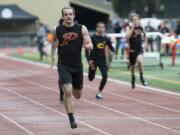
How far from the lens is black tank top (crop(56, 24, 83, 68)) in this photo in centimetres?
1210

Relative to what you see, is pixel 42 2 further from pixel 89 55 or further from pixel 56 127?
pixel 56 127

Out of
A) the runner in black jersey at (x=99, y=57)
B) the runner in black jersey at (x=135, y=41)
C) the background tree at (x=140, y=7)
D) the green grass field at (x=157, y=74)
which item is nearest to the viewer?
the runner in black jersey at (x=99, y=57)

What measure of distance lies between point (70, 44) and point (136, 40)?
24.1 ft

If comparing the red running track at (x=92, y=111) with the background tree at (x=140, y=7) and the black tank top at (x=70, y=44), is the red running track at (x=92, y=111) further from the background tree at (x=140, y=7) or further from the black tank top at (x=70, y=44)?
the background tree at (x=140, y=7)

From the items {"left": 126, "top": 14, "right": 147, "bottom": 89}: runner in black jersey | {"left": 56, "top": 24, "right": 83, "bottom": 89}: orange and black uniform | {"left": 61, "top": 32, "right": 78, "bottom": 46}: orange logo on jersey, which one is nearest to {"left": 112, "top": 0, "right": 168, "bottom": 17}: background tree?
{"left": 126, "top": 14, "right": 147, "bottom": 89}: runner in black jersey

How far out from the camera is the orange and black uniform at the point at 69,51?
12.1 m

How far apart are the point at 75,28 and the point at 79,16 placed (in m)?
55.8

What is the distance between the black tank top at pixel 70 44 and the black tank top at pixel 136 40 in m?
7.18

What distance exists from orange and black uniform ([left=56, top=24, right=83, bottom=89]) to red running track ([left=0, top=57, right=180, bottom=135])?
91cm

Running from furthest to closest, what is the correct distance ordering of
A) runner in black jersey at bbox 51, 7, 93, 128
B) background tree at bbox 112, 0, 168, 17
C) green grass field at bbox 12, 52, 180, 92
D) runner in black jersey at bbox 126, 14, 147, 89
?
background tree at bbox 112, 0, 168, 17, green grass field at bbox 12, 52, 180, 92, runner in black jersey at bbox 126, 14, 147, 89, runner in black jersey at bbox 51, 7, 93, 128

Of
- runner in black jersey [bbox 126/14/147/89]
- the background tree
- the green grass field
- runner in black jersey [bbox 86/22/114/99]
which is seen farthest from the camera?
the background tree

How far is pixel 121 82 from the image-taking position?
72.8 ft

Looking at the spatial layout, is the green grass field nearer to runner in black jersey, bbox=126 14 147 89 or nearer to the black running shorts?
runner in black jersey, bbox=126 14 147 89

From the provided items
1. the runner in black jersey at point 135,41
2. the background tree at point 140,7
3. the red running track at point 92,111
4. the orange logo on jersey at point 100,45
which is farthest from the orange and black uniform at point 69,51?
the background tree at point 140,7
